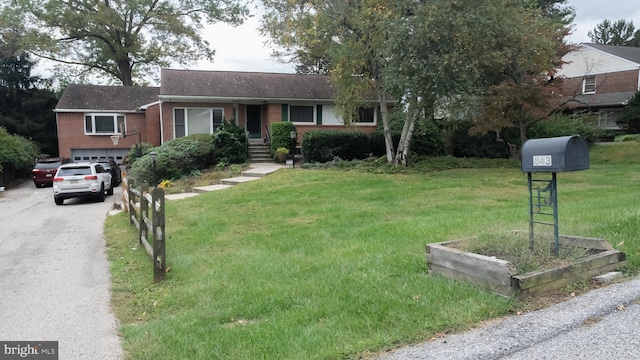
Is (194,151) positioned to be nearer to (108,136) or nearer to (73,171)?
(73,171)

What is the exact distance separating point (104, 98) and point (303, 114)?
47.5 feet

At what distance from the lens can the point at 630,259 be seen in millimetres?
4883

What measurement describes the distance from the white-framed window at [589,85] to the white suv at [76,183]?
3575 cm

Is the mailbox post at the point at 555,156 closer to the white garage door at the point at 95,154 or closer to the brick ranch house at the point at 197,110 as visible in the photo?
the brick ranch house at the point at 197,110

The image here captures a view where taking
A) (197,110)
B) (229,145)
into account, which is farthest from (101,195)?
Answer: (197,110)

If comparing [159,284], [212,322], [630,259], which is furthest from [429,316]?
[159,284]

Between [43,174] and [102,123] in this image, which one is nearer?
[43,174]

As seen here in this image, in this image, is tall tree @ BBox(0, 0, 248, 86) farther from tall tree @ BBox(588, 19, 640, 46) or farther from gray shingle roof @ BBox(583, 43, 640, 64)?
tall tree @ BBox(588, 19, 640, 46)

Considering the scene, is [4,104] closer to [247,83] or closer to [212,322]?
[247,83]

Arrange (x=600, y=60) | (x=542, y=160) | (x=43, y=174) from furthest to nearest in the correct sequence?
1. (x=600, y=60)
2. (x=43, y=174)
3. (x=542, y=160)

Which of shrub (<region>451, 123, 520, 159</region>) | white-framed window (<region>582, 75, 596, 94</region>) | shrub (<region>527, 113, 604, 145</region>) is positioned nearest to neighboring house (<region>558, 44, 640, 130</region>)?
white-framed window (<region>582, 75, 596, 94</region>)

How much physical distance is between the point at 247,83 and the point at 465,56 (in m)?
14.5

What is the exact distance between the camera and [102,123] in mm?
29156

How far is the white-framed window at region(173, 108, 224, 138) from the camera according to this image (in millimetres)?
24250
